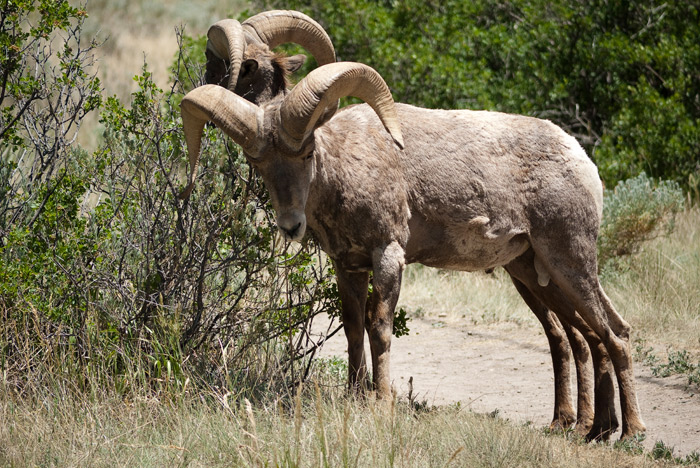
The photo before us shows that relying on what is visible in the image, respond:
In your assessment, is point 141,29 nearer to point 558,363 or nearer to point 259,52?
point 259,52

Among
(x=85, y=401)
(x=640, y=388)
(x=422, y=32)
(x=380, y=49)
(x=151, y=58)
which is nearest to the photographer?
(x=85, y=401)

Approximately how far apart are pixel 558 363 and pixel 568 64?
8.07m

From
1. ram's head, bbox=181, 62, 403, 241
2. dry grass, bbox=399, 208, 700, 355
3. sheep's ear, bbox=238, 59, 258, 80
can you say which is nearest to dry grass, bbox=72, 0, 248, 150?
dry grass, bbox=399, 208, 700, 355

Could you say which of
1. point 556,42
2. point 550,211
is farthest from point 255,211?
point 556,42

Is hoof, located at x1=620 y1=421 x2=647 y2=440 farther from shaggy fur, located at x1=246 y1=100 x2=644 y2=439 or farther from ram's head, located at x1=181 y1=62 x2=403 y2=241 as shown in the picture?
ram's head, located at x1=181 y1=62 x2=403 y2=241

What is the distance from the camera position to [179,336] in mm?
5641

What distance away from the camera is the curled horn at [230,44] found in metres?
5.60

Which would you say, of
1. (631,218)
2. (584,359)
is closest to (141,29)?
(631,218)

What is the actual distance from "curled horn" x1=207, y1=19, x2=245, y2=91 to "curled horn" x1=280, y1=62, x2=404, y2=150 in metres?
0.77

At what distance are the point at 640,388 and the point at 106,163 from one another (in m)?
4.68

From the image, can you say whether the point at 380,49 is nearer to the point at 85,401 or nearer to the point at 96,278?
the point at 96,278

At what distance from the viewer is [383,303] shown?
5590 millimetres

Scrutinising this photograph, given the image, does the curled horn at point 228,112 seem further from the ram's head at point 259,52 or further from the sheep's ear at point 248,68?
the sheep's ear at point 248,68

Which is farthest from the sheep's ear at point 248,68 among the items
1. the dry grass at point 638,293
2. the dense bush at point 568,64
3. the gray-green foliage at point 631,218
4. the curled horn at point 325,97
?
the dense bush at point 568,64
